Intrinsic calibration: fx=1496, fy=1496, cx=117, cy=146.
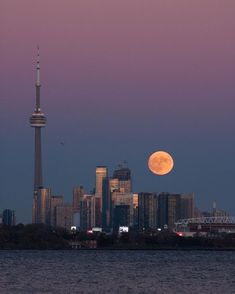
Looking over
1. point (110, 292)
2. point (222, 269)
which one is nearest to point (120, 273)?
point (222, 269)

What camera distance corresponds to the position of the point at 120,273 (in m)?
134

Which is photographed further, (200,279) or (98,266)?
(98,266)

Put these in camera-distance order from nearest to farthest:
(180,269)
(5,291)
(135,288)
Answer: (5,291), (135,288), (180,269)

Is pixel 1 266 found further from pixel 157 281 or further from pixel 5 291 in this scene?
pixel 5 291

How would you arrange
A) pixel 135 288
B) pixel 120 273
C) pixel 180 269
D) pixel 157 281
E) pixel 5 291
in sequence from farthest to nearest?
pixel 180 269 → pixel 120 273 → pixel 157 281 → pixel 135 288 → pixel 5 291

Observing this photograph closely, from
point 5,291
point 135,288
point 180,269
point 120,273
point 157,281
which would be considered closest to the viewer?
point 5,291

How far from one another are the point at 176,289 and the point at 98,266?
44986 mm

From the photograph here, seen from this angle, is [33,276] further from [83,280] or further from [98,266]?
[98,266]

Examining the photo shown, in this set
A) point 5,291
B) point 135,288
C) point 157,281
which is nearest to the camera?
point 5,291

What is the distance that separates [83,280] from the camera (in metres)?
121

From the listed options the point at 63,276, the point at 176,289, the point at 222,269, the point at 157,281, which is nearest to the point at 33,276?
the point at 63,276

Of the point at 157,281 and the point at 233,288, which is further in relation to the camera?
the point at 157,281

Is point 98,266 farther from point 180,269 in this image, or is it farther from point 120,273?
point 120,273

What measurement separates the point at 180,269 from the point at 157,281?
2744 centimetres
